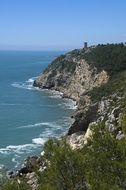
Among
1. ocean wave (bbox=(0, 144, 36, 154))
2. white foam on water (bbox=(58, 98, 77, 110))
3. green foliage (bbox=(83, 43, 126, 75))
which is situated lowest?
white foam on water (bbox=(58, 98, 77, 110))

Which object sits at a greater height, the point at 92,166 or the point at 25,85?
the point at 92,166

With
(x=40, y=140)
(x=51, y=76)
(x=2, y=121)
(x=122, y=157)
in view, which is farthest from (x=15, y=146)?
(x=51, y=76)

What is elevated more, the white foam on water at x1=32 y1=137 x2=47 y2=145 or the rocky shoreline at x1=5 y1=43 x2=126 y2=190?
the rocky shoreline at x1=5 y1=43 x2=126 y2=190

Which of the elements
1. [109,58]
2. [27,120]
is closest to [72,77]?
[109,58]

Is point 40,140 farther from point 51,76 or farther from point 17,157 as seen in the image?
point 51,76

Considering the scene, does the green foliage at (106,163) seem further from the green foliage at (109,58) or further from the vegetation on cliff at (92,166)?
the green foliage at (109,58)

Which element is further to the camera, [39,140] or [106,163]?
[39,140]

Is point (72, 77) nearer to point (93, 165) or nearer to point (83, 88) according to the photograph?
point (83, 88)

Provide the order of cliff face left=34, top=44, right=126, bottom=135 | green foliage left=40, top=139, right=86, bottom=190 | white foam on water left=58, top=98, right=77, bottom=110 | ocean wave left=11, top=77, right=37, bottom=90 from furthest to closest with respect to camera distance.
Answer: ocean wave left=11, top=77, right=37, bottom=90
white foam on water left=58, top=98, right=77, bottom=110
cliff face left=34, top=44, right=126, bottom=135
green foliage left=40, top=139, right=86, bottom=190

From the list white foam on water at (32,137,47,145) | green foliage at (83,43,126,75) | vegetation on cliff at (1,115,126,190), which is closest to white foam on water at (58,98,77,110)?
green foliage at (83,43,126,75)

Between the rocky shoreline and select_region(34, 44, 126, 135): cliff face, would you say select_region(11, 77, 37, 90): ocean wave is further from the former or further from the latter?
select_region(34, 44, 126, 135): cliff face
